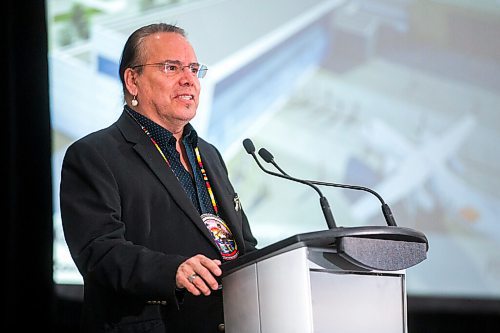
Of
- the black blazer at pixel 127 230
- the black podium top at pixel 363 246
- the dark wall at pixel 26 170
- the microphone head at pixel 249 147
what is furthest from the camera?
the dark wall at pixel 26 170

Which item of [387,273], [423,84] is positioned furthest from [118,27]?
[387,273]

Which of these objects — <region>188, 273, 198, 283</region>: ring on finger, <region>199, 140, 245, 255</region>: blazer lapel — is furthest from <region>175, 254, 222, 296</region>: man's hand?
<region>199, 140, 245, 255</region>: blazer lapel

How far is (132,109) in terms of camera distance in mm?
2311

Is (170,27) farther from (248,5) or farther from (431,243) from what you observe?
(431,243)

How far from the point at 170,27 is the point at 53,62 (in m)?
1.91

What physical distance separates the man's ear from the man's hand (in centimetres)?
67

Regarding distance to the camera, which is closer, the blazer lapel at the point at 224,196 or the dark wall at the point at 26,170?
the blazer lapel at the point at 224,196

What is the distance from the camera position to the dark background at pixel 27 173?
3.64 meters

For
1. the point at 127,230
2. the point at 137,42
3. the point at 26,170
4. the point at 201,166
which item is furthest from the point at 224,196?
the point at 26,170

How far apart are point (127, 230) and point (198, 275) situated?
0.33m

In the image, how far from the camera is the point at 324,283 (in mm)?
1809

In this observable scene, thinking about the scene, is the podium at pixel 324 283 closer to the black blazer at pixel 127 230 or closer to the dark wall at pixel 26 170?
the black blazer at pixel 127 230

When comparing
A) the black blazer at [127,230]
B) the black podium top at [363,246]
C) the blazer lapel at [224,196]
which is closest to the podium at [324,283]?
the black podium top at [363,246]

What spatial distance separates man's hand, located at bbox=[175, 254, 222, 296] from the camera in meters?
1.78
